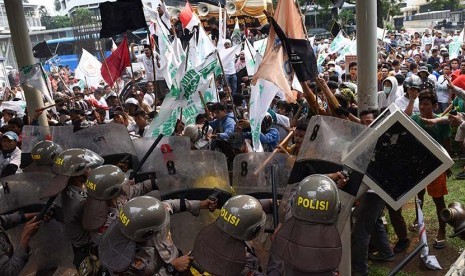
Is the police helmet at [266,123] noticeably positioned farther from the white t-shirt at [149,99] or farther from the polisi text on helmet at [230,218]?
the white t-shirt at [149,99]

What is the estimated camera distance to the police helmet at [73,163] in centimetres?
441

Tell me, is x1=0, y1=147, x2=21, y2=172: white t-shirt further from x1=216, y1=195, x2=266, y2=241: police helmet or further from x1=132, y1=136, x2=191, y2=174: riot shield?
x1=216, y1=195, x2=266, y2=241: police helmet

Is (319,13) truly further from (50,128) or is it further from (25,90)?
(50,128)

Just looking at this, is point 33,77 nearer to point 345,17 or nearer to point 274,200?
point 274,200

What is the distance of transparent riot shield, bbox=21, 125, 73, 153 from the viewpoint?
5.54 m

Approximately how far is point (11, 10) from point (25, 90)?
1382 millimetres

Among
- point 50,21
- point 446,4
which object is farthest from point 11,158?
point 50,21

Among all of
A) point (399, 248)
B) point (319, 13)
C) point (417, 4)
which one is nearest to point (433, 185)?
point (399, 248)

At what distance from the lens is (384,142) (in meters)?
3.56

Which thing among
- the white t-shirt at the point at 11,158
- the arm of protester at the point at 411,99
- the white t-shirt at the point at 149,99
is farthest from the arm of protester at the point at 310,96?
the white t-shirt at the point at 149,99

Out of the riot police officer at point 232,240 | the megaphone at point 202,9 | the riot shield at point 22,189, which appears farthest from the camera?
the megaphone at point 202,9

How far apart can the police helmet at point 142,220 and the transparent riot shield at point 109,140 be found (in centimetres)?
203

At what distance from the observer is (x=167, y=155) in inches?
195

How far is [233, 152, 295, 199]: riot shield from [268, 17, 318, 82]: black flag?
0.97 m
